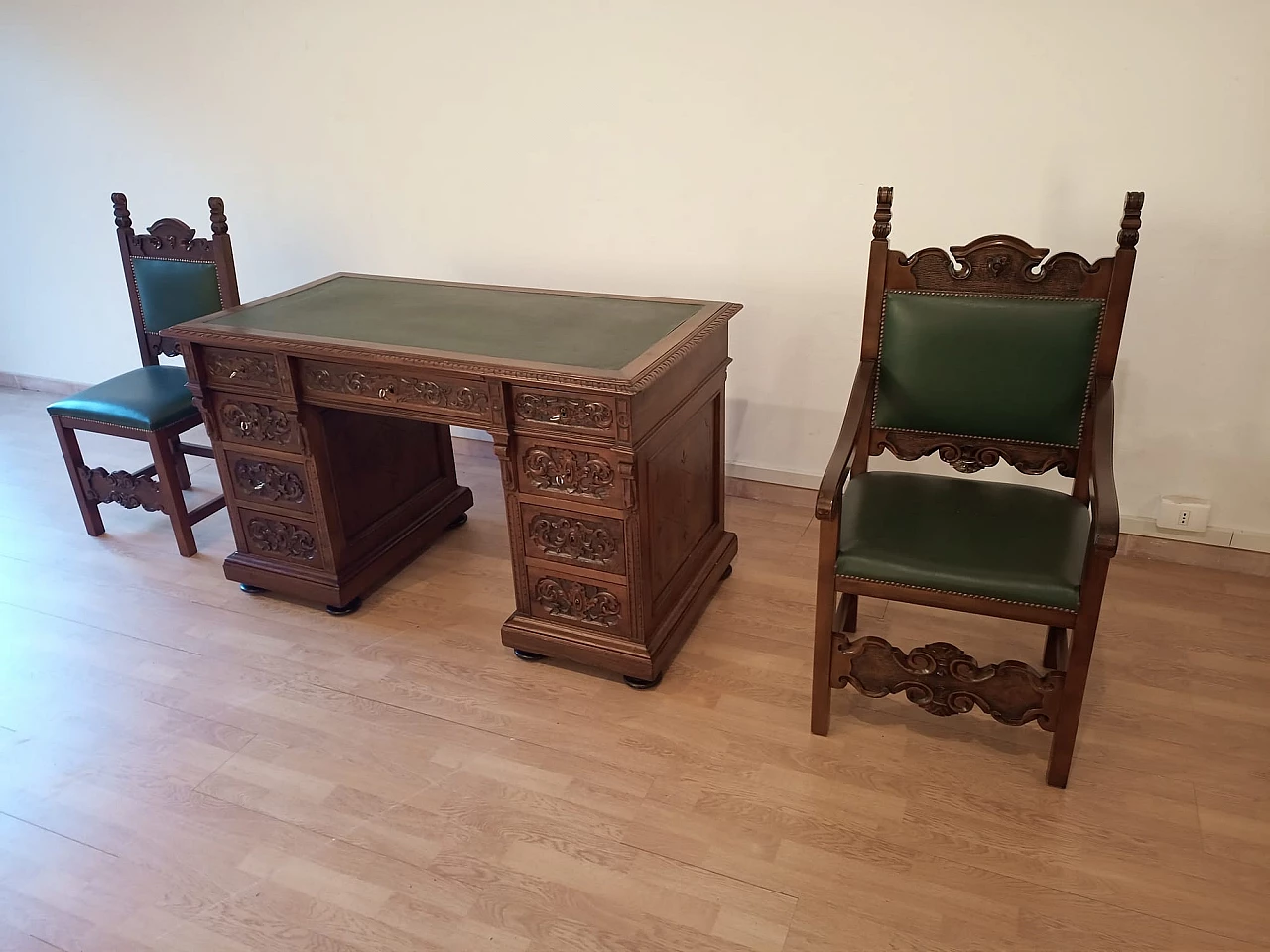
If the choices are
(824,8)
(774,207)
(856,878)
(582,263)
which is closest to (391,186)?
(582,263)

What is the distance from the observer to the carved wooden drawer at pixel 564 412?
1.90 metres

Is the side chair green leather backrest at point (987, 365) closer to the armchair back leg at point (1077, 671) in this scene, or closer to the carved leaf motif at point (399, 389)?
the armchair back leg at point (1077, 671)

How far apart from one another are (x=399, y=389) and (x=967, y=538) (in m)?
1.30

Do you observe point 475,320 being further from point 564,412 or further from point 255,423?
point 255,423

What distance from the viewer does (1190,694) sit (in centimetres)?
207

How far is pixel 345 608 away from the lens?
2.50 metres

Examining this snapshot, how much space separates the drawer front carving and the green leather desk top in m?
0.19

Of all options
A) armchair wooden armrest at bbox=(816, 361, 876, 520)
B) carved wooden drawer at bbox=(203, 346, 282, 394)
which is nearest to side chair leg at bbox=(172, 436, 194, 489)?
carved wooden drawer at bbox=(203, 346, 282, 394)

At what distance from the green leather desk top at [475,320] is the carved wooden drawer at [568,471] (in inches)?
7.4

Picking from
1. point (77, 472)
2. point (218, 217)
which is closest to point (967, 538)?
point (218, 217)

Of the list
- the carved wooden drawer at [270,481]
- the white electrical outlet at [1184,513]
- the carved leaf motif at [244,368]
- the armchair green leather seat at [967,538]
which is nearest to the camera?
the armchair green leather seat at [967,538]

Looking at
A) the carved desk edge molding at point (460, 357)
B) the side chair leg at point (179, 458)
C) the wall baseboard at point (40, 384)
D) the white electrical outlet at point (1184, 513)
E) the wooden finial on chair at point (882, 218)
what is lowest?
the wall baseboard at point (40, 384)

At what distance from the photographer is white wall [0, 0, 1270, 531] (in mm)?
2273

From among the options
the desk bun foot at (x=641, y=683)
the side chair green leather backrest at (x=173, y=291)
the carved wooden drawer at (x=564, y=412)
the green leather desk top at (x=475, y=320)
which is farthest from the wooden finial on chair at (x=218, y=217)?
the desk bun foot at (x=641, y=683)
